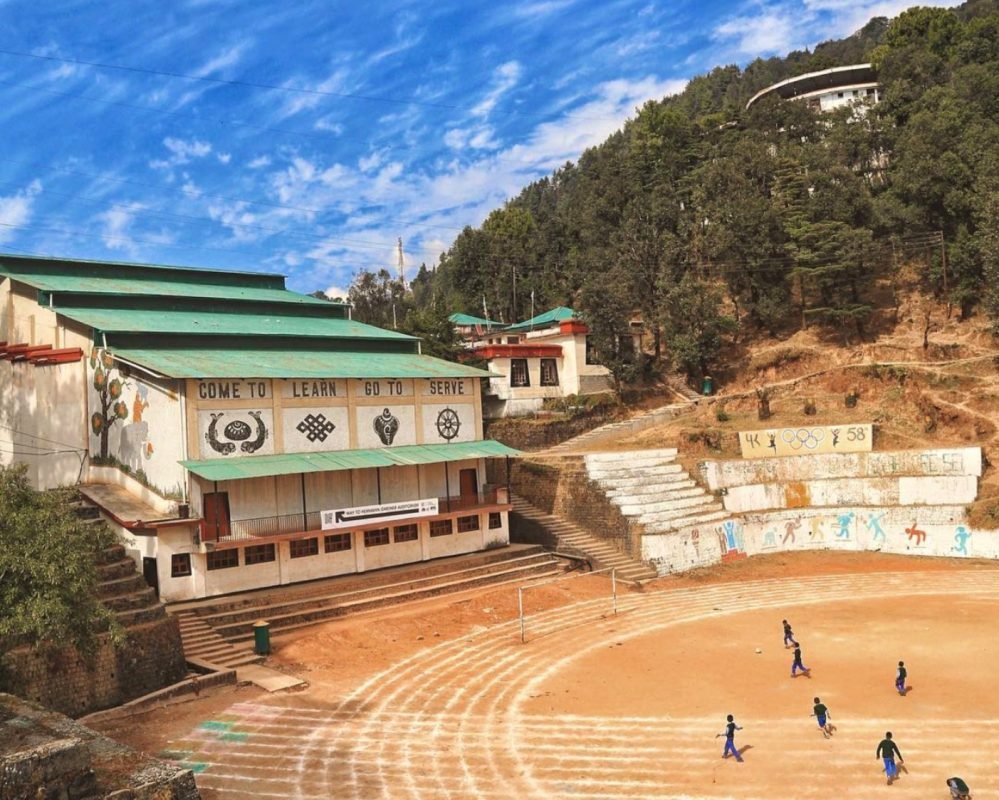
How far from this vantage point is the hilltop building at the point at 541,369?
1984 inches

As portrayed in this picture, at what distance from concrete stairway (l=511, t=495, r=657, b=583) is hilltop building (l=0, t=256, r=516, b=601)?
2.71 meters

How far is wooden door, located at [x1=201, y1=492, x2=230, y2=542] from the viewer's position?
27.8m

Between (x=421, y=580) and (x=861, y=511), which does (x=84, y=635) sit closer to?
(x=421, y=580)

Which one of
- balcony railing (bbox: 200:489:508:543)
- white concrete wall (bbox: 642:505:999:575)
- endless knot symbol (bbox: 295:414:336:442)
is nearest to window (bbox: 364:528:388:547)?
balcony railing (bbox: 200:489:508:543)

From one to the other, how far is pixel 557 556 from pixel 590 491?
3850mm

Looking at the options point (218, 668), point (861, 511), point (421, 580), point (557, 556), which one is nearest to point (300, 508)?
point (421, 580)

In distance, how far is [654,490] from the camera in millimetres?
A: 38969

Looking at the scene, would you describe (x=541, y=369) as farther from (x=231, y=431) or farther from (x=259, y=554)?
(x=259, y=554)

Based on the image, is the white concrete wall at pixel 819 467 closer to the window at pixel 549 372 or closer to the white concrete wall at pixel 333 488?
the white concrete wall at pixel 333 488

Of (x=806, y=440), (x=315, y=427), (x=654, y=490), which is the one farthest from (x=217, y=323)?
(x=806, y=440)

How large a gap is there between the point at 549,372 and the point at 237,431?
26762mm

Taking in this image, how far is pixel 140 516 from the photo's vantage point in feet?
90.7

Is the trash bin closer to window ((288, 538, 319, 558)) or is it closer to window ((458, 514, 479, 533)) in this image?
window ((288, 538, 319, 558))

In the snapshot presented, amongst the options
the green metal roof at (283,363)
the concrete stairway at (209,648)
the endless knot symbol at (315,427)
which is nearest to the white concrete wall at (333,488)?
the endless knot symbol at (315,427)
